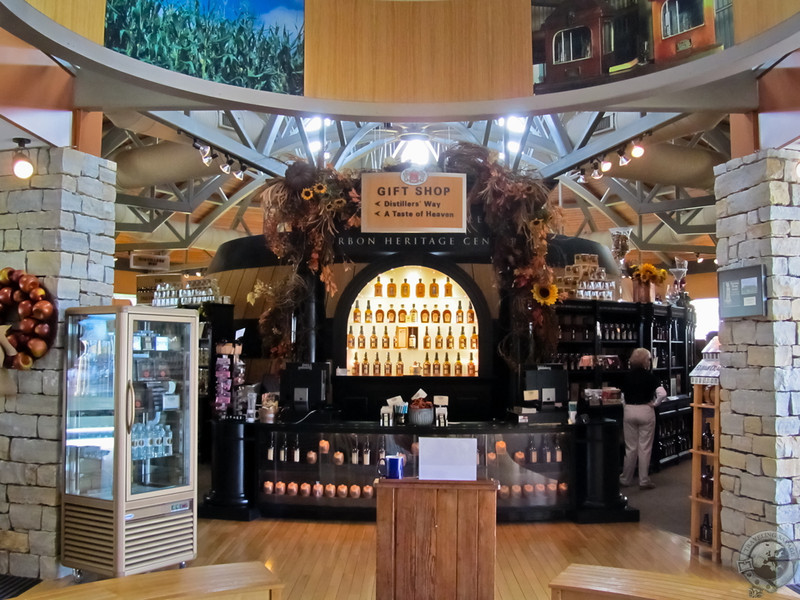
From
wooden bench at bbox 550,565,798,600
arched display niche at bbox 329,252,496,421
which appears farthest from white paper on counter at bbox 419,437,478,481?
arched display niche at bbox 329,252,496,421

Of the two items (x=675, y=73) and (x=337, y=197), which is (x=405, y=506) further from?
(x=337, y=197)

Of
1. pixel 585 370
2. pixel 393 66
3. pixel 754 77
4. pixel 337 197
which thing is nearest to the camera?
pixel 754 77

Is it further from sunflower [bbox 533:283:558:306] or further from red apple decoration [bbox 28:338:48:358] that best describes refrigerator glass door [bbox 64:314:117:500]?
sunflower [bbox 533:283:558:306]

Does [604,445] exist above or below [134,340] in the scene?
below

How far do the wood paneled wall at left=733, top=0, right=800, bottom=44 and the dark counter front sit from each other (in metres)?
3.70

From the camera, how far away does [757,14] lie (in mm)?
4301

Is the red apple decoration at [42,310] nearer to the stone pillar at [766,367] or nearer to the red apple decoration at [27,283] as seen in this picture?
the red apple decoration at [27,283]

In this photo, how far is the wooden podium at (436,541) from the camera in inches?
151

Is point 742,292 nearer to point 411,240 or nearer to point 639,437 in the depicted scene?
point 639,437

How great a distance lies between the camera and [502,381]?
839 centimetres

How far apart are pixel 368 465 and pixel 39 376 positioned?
3.06 meters

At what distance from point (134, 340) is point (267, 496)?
2497mm

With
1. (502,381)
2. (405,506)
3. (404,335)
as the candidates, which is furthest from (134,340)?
(502,381)

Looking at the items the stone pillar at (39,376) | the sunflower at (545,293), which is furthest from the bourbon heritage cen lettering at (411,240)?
the stone pillar at (39,376)
